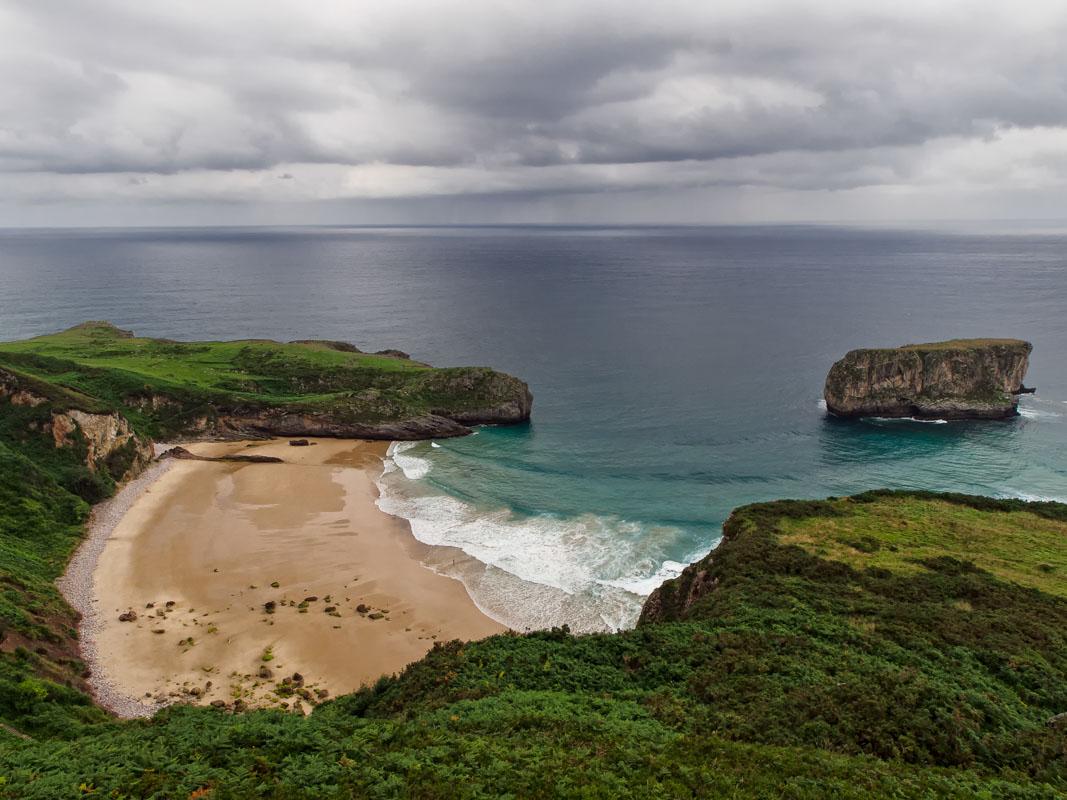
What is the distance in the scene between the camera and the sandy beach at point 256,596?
3469cm

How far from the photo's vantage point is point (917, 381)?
89.7 meters

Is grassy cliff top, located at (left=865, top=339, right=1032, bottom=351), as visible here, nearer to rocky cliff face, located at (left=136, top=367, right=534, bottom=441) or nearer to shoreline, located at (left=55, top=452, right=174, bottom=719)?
rocky cliff face, located at (left=136, top=367, right=534, bottom=441)

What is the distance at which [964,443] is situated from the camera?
78938 millimetres

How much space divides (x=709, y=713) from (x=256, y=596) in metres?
33.5

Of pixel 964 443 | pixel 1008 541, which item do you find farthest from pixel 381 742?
pixel 964 443

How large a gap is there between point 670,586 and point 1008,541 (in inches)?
843

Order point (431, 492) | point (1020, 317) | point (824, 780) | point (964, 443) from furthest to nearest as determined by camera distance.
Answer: point (1020, 317) < point (964, 443) < point (431, 492) < point (824, 780)

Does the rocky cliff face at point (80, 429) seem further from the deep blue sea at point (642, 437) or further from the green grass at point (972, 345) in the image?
the green grass at point (972, 345)

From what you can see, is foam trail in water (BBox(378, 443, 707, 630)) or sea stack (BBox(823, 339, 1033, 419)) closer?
foam trail in water (BBox(378, 443, 707, 630))

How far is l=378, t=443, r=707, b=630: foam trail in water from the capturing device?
43031 mm

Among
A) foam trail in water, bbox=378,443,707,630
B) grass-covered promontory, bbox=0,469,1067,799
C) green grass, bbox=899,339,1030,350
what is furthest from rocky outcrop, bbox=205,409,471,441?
green grass, bbox=899,339,1030,350

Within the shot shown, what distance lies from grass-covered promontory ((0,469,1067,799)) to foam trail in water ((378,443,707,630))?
886cm

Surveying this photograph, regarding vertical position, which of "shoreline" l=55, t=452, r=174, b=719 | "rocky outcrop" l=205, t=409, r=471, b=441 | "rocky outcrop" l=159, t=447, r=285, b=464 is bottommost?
"shoreline" l=55, t=452, r=174, b=719

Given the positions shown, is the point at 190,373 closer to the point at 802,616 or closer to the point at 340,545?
the point at 340,545
